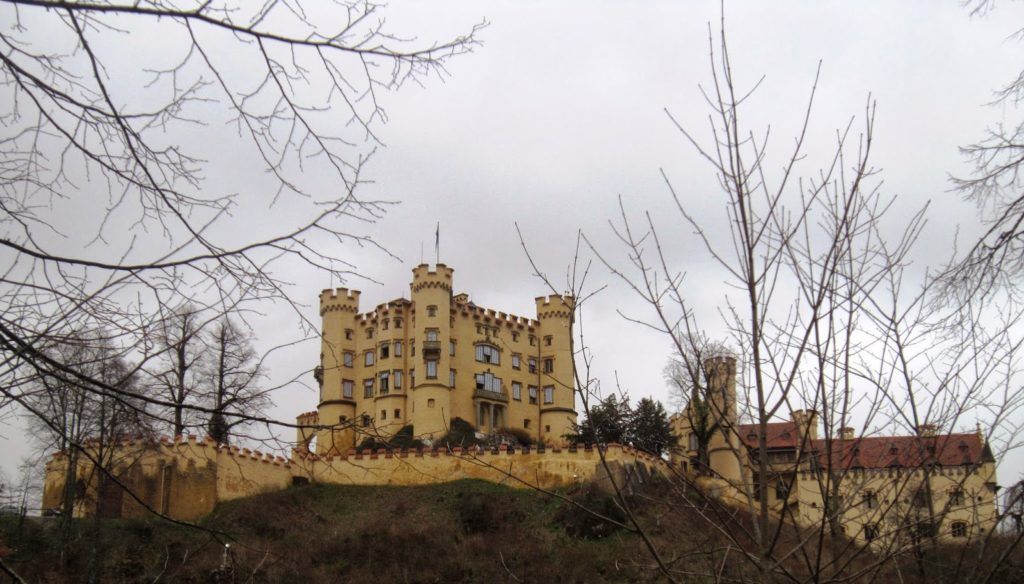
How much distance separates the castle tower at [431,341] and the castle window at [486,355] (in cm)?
215

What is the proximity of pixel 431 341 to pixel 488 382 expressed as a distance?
4120mm

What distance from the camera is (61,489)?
3547cm

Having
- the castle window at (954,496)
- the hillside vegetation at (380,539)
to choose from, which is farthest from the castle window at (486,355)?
the castle window at (954,496)

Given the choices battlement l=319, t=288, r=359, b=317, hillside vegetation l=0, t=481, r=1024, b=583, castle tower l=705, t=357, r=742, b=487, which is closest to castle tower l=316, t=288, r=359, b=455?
battlement l=319, t=288, r=359, b=317

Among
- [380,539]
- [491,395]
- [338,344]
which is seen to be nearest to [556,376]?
[491,395]

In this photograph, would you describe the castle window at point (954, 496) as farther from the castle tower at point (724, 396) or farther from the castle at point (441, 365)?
the castle at point (441, 365)

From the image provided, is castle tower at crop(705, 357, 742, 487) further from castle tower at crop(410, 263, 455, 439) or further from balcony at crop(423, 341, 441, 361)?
balcony at crop(423, 341, 441, 361)

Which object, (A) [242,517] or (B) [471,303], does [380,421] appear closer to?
(B) [471,303]

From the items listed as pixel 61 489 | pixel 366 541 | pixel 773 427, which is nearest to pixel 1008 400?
pixel 366 541

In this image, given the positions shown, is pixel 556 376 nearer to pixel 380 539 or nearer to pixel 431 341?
pixel 431 341

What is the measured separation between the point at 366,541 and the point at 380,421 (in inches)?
740

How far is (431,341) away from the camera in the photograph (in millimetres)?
53031

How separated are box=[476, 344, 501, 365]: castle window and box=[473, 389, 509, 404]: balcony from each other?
73.6 inches

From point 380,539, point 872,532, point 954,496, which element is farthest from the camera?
point 380,539
